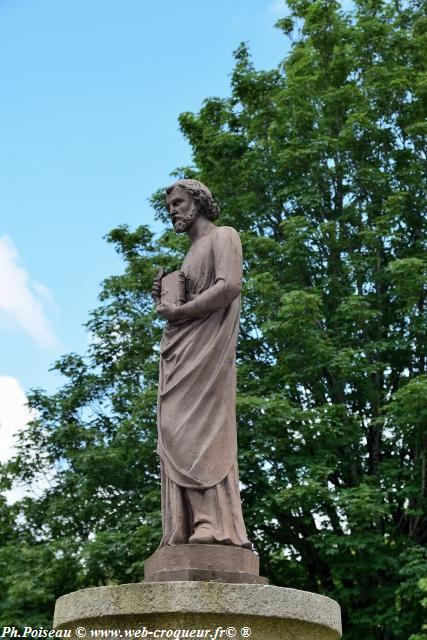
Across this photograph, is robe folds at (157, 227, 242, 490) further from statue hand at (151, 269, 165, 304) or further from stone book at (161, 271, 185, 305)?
statue hand at (151, 269, 165, 304)

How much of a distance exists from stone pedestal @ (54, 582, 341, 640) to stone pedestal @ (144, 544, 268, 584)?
0.48 meters

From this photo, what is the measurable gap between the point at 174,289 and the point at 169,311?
0.23 meters

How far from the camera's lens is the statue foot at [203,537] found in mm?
5871

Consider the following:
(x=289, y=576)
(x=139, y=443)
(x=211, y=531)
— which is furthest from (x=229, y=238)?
(x=289, y=576)

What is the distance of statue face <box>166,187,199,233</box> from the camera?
7.07 m

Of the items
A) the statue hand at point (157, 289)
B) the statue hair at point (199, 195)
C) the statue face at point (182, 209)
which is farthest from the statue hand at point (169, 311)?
the statue hair at point (199, 195)

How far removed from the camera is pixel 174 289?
6.74m

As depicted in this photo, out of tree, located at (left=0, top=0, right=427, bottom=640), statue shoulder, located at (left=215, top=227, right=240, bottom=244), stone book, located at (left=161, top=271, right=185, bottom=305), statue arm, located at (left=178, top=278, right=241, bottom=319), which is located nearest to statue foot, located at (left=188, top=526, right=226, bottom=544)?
statue arm, located at (left=178, top=278, right=241, bottom=319)

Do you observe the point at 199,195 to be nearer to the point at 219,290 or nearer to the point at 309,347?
the point at 219,290

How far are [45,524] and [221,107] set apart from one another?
8997mm

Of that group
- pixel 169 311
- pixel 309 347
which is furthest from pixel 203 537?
pixel 309 347

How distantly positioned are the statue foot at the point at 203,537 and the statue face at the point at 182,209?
232 centimetres

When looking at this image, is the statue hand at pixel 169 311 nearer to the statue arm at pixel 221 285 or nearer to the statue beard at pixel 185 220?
the statue arm at pixel 221 285

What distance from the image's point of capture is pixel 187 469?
6148mm
